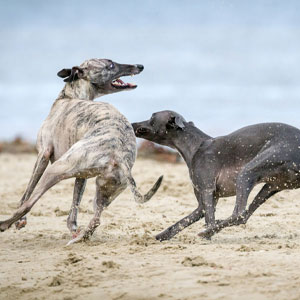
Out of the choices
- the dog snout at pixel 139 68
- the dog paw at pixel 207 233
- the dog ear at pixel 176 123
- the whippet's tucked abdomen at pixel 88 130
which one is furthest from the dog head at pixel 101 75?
the dog paw at pixel 207 233

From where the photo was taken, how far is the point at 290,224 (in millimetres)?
7797

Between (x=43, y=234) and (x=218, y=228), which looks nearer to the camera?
(x=218, y=228)

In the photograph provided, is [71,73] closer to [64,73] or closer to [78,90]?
[64,73]

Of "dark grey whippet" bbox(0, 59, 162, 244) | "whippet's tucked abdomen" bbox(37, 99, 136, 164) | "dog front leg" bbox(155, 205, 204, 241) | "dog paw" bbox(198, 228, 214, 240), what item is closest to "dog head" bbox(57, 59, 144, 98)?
"dark grey whippet" bbox(0, 59, 162, 244)

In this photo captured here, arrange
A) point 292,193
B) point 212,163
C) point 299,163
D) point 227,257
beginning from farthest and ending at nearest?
point 292,193, point 212,163, point 299,163, point 227,257

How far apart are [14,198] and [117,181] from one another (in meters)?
5.60

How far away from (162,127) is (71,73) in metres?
1.54

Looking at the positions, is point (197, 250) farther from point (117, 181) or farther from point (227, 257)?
point (117, 181)

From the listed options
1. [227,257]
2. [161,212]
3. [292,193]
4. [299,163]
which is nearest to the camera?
[227,257]

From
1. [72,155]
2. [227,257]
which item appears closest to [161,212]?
[72,155]

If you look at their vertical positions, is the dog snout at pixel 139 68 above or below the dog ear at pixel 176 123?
above

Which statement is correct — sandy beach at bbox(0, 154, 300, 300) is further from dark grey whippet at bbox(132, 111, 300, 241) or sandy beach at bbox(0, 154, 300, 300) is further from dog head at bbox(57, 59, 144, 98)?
dog head at bbox(57, 59, 144, 98)

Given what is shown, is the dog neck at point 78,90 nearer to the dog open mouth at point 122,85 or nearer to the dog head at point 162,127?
the dog open mouth at point 122,85

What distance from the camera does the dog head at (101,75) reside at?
8.10 m
